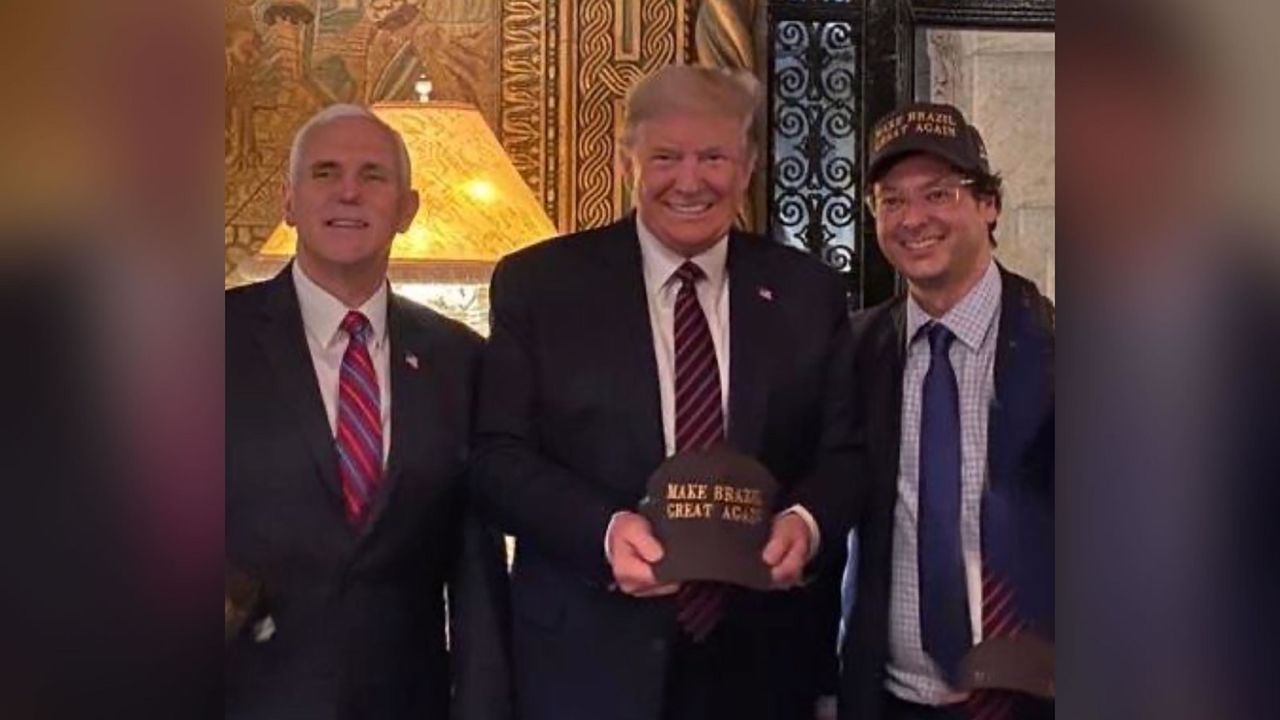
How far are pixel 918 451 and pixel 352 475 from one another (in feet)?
1.02

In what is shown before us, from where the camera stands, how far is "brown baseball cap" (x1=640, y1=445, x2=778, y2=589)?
0.82 m

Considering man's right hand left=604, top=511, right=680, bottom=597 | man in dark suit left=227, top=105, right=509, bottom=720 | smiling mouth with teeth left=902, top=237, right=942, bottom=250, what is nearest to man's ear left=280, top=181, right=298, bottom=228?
man in dark suit left=227, top=105, right=509, bottom=720

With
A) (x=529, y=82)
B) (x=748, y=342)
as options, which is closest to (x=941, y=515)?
(x=748, y=342)

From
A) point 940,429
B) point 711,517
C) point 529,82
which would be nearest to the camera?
point 711,517

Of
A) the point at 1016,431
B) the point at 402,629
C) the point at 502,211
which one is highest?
the point at 502,211

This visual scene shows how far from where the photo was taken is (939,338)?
926 mm

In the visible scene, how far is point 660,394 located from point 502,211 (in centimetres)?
16

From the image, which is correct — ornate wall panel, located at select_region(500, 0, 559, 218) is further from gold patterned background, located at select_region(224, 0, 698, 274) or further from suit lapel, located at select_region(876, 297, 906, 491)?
suit lapel, located at select_region(876, 297, 906, 491)

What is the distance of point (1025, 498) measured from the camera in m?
0.89

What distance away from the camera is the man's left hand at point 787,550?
2.77 ft

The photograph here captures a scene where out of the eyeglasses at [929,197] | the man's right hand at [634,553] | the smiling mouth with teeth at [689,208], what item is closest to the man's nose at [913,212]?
the eyeglasses at [929,197]

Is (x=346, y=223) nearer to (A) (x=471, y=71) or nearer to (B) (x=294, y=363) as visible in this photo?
(B) (x=294, y=363)
